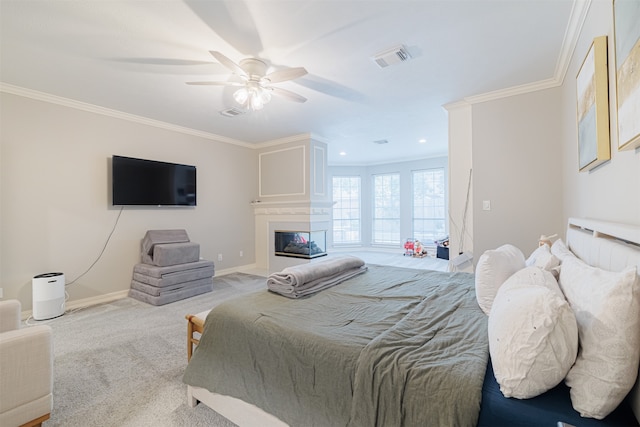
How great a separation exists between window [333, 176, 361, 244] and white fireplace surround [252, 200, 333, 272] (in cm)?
249

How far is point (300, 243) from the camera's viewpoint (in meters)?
5.19

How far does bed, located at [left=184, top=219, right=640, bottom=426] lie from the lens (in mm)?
861

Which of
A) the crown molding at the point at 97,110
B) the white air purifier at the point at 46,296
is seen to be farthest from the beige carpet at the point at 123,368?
the crown molding at the point at 97,110

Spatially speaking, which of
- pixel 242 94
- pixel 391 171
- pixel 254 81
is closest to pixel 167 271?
pixel 242 94

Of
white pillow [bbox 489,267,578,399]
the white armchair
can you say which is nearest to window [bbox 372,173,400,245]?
white pillow [bbox 489,267,578,399]

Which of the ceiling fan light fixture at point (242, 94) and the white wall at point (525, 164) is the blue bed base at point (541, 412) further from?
the ceiling fan light fixture at point (242, 94)

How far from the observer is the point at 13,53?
240 centimetres

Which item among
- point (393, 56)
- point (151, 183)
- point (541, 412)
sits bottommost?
point (541, 412)

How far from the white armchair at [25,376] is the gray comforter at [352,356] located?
2.23 ft

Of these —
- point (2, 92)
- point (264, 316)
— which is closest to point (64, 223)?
point (2, 92)

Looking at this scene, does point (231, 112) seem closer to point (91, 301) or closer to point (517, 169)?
point (91, 301)

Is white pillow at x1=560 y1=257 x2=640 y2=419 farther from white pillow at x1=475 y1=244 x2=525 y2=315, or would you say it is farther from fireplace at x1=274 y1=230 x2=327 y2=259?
fireplace at x1=274 y1=230 x2=327 y2=259

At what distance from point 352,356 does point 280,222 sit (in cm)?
443

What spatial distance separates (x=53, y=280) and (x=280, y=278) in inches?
114
